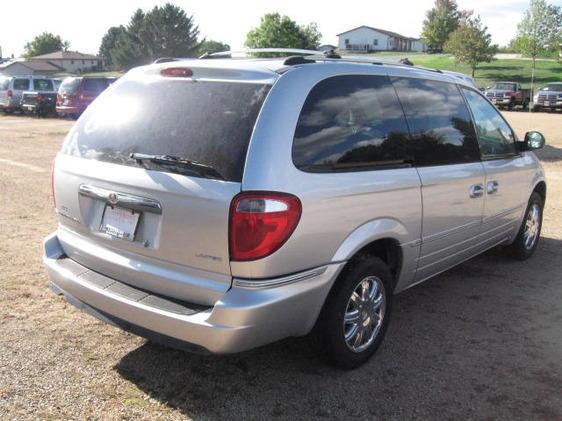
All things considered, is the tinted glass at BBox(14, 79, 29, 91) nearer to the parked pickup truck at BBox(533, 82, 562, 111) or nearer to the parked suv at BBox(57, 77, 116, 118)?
the parked suv at BBox(57, 77, 116, 118)

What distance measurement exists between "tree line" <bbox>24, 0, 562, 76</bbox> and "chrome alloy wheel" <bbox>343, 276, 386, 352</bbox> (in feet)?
169

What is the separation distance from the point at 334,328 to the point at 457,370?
88cm

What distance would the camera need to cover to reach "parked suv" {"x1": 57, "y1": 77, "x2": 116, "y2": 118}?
895 inches

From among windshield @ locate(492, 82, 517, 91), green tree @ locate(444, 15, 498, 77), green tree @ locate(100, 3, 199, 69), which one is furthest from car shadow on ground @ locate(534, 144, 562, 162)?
green tree @ locate(100, 3, 199, 69)

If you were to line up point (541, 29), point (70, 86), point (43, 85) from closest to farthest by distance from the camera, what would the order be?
point (70, 86) < point (43, 85) < point (541, 29)

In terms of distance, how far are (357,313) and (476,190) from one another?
162 centimetres

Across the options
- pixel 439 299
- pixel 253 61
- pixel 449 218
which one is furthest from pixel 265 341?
pixel 439 299

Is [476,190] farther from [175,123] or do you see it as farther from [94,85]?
[94,85]

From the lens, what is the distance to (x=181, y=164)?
2943 millimetres

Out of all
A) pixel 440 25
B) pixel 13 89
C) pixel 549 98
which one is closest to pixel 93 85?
pixel 13 89

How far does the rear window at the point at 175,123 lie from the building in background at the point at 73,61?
403 ft

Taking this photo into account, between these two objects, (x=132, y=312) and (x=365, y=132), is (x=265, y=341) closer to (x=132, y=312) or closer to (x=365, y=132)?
(x=132, y=312)

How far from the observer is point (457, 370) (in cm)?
354

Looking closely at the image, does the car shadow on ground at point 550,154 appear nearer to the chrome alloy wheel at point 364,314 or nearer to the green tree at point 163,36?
the chrome alloy wheel at point 364,314
